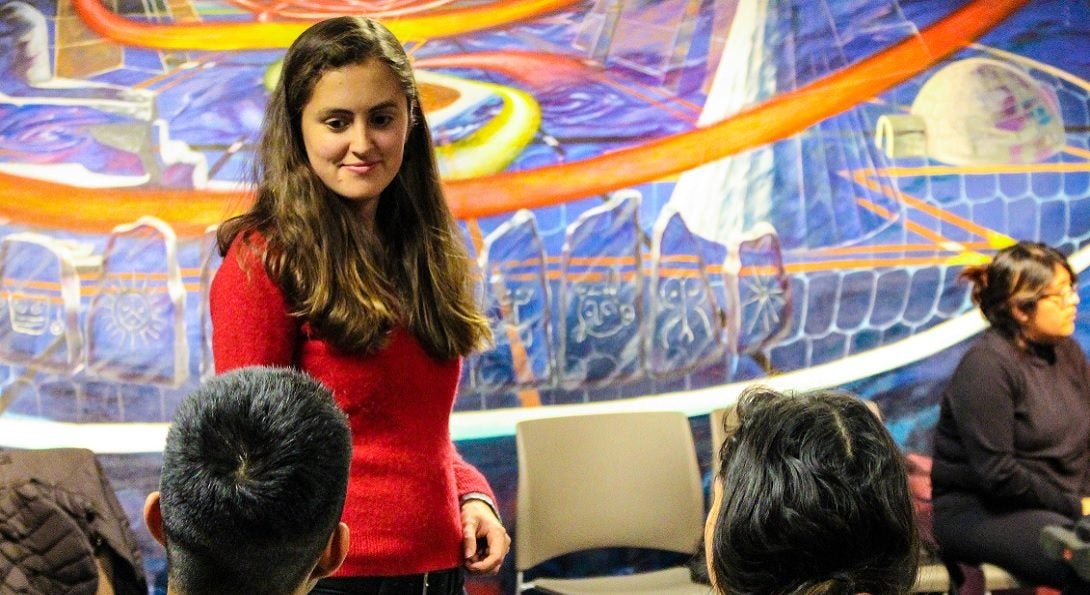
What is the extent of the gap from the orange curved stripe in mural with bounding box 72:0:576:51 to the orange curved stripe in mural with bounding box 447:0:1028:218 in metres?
0.47

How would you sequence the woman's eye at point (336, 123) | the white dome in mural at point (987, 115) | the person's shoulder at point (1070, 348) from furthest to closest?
the white dome in mural at point (987, 115), the person's shoulder at point (1070, 348), the woman's eye at point (336, 123)

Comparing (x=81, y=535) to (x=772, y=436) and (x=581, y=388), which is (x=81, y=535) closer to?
(x=581, y=388)

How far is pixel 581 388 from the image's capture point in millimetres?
3646

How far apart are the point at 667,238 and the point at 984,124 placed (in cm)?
114

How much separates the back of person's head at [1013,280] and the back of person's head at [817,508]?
240cm

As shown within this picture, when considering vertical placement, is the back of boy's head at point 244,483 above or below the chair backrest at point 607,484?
above

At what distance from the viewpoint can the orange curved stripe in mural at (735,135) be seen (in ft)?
11.7

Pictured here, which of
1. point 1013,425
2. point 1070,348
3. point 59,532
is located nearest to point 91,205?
point 59,532

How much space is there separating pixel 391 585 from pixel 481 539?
0.65ft

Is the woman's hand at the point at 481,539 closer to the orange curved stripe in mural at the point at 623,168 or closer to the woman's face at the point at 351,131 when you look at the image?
the woman's face at the point at 351,131

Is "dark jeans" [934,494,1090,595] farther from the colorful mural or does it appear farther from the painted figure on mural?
the painted figure on mural

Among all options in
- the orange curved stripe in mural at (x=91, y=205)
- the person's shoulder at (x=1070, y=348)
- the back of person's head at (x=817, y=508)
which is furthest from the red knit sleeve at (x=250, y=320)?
the person's shoulder at (x=1070, y=348)

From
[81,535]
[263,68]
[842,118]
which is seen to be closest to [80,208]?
[263,68]

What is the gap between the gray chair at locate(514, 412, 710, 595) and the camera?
3400 millimetres
